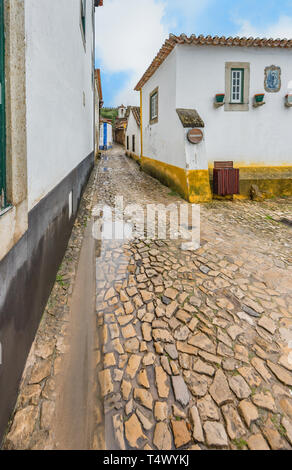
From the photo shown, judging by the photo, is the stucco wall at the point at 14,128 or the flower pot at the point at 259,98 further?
the flower pot at the point at 259,98

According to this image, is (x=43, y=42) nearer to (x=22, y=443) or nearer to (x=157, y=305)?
(x=157, y=305)

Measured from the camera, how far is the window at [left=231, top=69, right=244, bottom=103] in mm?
8500

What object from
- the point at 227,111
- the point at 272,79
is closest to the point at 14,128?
the point at 227,111

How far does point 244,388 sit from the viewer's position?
216 cm

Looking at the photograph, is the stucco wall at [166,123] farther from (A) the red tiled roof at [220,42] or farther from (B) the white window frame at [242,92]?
(B) the white window frame at [242,92]

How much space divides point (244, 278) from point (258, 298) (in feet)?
1.55

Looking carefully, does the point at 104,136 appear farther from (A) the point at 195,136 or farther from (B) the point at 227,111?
(A) the point at 195,136

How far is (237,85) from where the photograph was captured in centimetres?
855

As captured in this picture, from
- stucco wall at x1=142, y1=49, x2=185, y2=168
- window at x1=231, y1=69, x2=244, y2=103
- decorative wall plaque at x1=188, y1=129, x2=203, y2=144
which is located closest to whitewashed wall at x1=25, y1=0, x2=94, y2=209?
decorative wall plaque at x1=188, y1=129, x2=203, y2=144

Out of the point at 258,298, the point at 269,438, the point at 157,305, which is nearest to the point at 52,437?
the point at 269,438

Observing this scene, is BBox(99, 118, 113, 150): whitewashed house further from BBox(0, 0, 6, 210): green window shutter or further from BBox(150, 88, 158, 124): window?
BBox(0, 0, 6, 210): green window shutter

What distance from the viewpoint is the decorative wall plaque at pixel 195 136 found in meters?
7.48

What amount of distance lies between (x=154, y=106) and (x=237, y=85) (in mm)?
3993

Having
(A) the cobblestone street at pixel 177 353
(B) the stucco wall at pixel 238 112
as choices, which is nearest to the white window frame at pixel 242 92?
(B) the stucco wall at pixel 238 112
